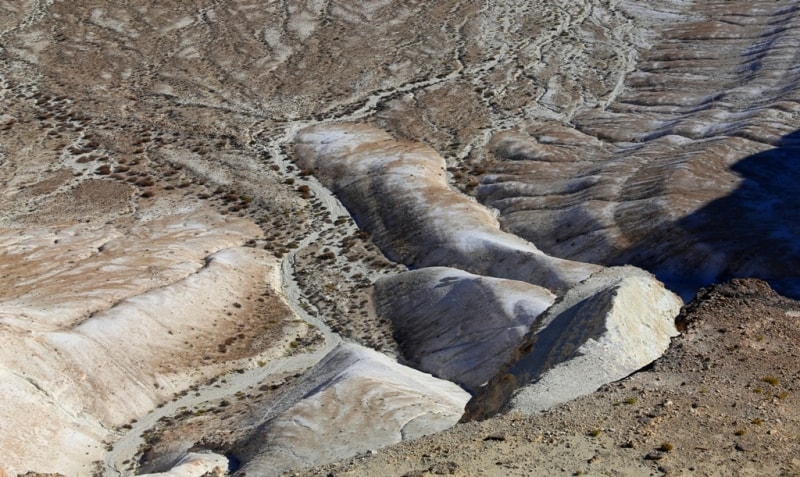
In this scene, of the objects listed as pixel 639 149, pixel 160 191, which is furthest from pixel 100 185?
pixel 639 149

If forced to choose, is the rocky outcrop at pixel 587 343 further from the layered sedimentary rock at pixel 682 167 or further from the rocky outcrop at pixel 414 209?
the layered sedimentary rock at pixel 682 167

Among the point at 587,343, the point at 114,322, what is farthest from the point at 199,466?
the point at 587,343

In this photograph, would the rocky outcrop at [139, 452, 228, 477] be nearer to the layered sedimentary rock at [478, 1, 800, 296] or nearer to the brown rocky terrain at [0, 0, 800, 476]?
the brown rocky terrain at [0, 0, 800, 476]

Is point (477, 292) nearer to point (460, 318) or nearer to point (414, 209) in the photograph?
point (460, 318)

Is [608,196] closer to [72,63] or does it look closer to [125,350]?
[125,350]

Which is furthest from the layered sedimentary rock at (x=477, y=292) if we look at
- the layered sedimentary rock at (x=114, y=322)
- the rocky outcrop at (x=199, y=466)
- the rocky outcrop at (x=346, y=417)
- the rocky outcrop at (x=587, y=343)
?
the rocky outcrop at (x=199, y=466)

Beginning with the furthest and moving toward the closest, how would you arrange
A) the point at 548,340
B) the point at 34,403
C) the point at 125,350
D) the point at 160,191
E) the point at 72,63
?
1. the point at 72,63
2. the point at 160,191
3. the point at 125,350
4. the point at 34,403
5. the point at 548,340
